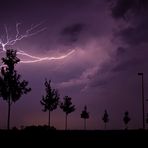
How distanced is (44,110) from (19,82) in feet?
32.2

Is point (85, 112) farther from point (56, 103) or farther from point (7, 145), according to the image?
point (7, 145)

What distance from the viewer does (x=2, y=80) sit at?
95.7 feet

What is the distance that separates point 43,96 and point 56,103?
1743 millimetres

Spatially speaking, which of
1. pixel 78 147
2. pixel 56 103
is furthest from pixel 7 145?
pixel 56 103

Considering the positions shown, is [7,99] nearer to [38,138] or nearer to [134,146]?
[38,138]

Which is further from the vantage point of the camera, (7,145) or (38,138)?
(38,138)

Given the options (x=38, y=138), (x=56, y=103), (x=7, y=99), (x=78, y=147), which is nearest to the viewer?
(x=78, y=147)

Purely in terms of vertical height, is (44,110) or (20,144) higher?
(44,110)

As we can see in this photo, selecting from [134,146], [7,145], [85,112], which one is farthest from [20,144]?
[85,112]

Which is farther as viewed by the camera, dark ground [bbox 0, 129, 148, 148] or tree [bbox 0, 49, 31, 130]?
tree [bbox 0, 49, 31, 130]

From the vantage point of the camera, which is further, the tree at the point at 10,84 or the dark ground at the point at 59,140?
the tree at the point at 10,84

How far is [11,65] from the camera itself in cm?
2995

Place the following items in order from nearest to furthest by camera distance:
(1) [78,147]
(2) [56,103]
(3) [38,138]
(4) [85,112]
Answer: (1) [78,147] < (3) [38,138] < (2) [56,103] < (4) [85,112]

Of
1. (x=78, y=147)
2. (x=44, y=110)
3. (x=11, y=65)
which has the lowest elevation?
(x=78, y=147)
